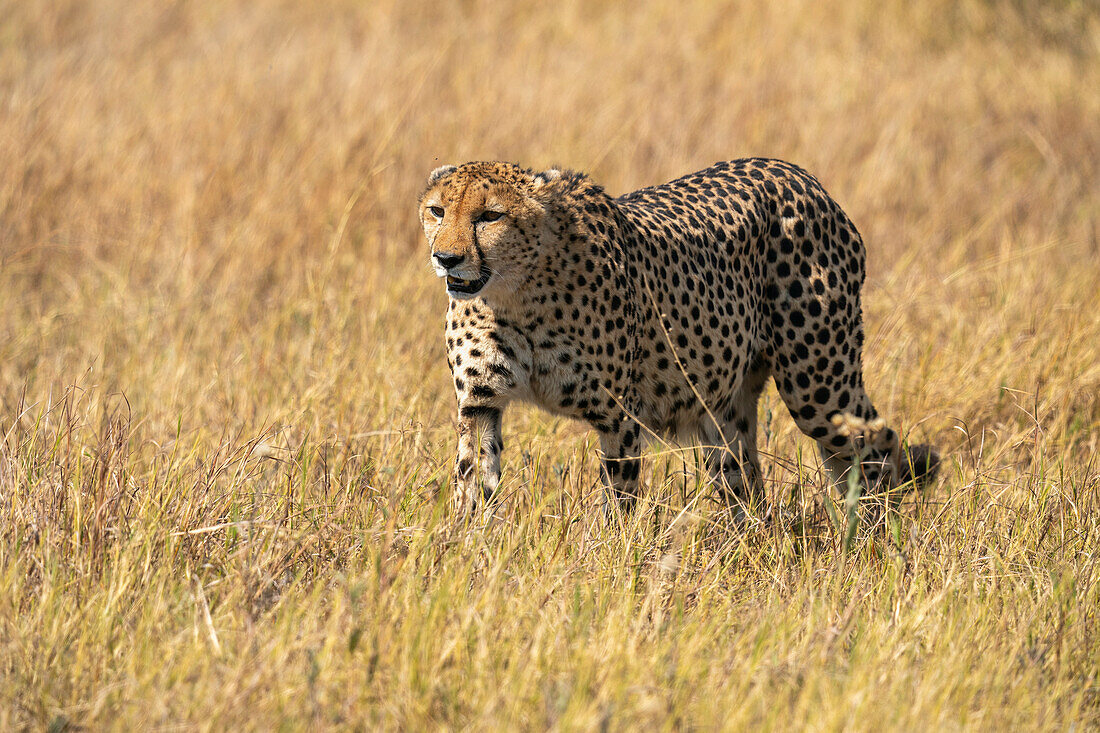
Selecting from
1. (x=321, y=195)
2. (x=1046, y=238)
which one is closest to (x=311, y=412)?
(x=321, y=195)

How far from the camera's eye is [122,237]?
5.86 meters

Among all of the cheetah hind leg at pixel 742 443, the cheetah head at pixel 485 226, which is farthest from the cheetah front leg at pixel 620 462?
the cheetah hind leg at pixel 742 443

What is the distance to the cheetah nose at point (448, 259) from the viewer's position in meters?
3.13

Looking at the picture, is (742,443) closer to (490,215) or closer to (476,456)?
(476,456)

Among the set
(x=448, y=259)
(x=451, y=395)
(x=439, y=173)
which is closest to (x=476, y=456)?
(x=448, y=259)

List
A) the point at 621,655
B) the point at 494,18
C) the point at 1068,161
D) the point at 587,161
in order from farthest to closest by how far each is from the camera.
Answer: the point at 494,18 → the point at 1068,161 → the point at 587,161 → the point at 621,655

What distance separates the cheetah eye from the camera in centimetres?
329

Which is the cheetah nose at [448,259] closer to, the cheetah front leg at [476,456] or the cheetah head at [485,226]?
the cheetah head at [485,226]

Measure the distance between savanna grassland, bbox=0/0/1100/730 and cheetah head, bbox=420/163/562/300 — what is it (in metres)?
0.53

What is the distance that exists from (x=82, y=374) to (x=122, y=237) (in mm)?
1645

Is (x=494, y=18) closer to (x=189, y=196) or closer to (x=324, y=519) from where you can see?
(x=189, y=196)

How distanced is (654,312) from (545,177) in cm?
53

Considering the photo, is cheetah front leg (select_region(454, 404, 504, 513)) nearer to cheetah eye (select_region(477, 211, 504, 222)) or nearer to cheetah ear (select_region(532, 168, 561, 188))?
cheetah eye (select_region(477, 211, 504, 222))

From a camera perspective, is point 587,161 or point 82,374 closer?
point 82,374
